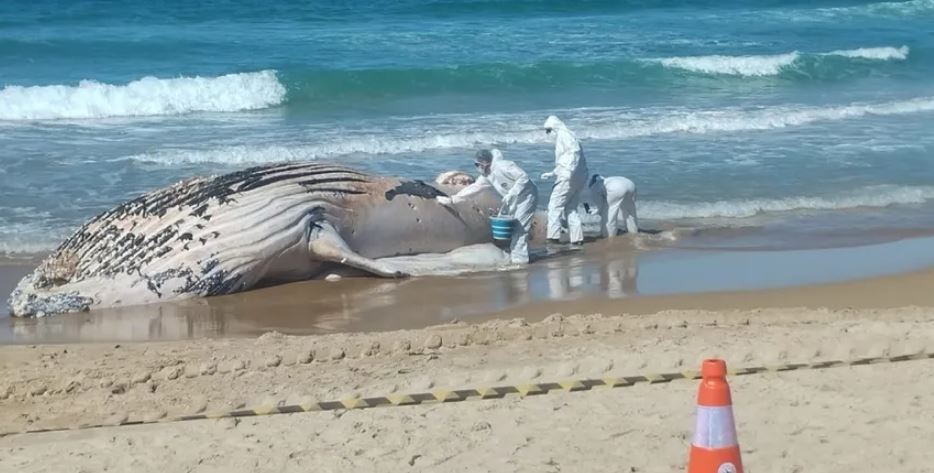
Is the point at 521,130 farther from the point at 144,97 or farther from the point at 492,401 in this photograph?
the point at 492,401

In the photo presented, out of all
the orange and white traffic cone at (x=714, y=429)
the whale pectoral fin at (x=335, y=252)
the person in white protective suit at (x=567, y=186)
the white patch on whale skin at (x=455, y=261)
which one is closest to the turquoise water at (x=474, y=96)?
the person in white protective suit at (x=567, y=186)

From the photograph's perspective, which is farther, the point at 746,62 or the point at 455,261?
the point at 746,62

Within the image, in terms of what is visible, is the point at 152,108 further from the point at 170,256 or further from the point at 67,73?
the point at 170,256

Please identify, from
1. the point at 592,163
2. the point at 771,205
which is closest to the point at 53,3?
the point at 592,163

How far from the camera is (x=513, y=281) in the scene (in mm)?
12250

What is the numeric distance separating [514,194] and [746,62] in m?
20.4

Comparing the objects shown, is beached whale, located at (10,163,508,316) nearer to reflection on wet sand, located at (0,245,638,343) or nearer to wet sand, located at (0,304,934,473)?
reflection on wet sand, located at (0,245,638,343)

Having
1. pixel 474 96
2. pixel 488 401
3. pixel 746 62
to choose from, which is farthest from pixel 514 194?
pixel 746 62

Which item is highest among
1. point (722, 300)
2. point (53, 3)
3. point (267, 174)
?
point (53, 3)

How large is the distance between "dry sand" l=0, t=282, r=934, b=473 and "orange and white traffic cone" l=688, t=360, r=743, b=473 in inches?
55.2

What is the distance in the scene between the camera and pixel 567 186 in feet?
46.0

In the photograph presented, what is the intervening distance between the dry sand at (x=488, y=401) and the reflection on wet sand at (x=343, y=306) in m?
0.70

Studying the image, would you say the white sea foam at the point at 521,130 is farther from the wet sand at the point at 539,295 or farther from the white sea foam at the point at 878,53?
the white sea foam at the point at 878,53

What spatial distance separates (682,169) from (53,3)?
28.8m
